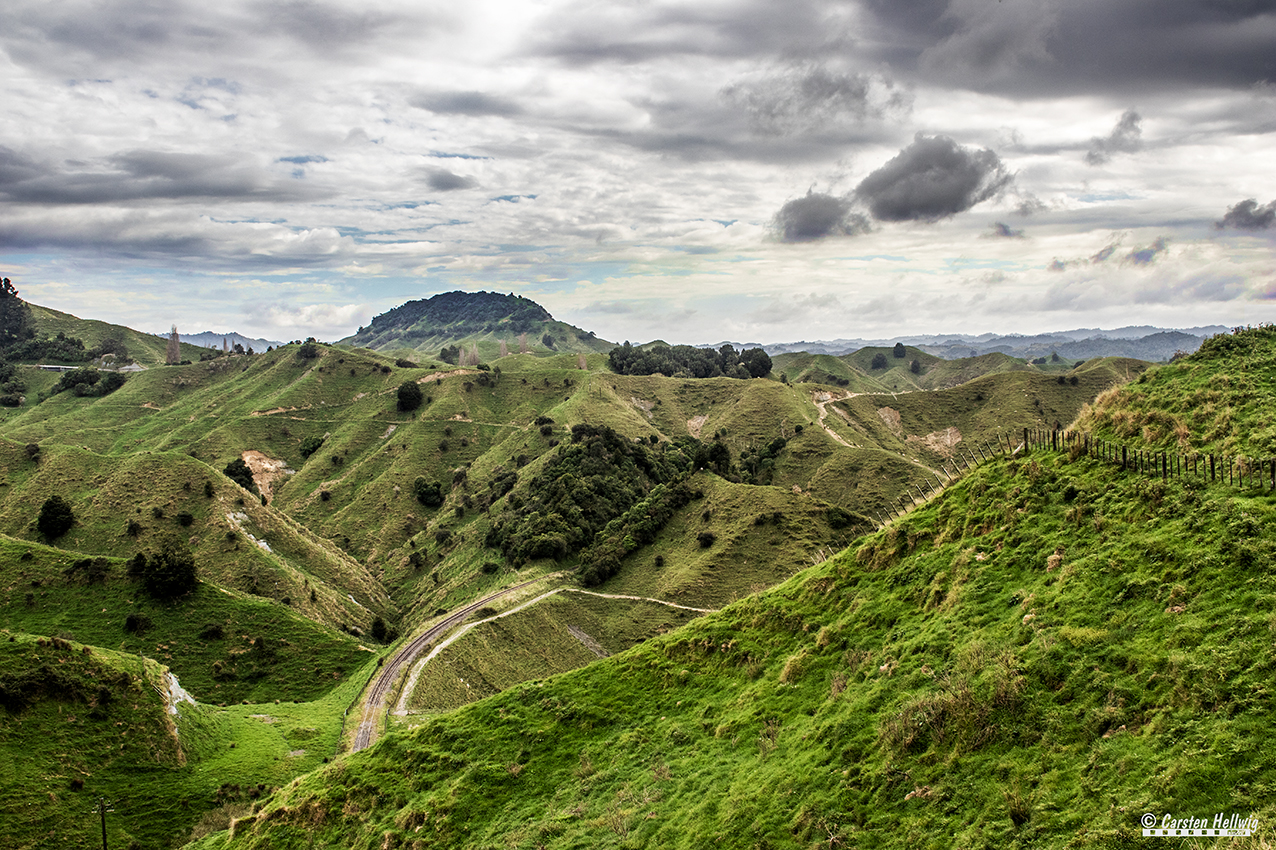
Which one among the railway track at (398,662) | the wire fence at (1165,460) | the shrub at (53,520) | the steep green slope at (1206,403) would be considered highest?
the steep green slope at (1206,403)

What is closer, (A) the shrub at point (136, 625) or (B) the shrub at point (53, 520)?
(A) the shrub at point (136, 625)

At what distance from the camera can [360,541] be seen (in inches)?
4564

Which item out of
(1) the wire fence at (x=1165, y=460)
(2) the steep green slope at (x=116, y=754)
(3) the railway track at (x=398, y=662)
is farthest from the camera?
(3) the railway track at (x=398, y=662)

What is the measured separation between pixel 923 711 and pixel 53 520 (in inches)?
4185

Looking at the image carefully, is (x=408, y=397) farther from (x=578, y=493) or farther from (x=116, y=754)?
(x=116, y=754)

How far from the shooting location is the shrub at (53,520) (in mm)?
A: 82188

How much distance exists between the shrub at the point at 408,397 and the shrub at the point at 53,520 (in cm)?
8077

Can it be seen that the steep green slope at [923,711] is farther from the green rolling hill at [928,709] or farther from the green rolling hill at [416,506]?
the green rolling hill at [416,506]

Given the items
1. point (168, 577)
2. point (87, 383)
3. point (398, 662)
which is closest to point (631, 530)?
point (398, 662)

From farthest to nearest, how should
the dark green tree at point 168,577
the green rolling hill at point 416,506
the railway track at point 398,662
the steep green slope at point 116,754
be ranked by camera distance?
the dark green tree at point 168,577 < the green rolling hill at point 416,506 < the railway track at point 398,662 < the steep green slope at point 116,754

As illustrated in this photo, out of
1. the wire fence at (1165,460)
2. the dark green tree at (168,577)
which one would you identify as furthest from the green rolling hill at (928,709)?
the dark green tree at (168,577)

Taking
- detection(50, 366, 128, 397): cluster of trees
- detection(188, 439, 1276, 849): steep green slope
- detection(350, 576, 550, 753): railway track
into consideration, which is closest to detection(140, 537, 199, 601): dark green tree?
detection(350, 576, 550, 753): railway track

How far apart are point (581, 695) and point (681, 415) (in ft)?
458

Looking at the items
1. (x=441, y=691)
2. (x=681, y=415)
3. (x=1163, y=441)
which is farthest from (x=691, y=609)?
(x=681, y=415)
